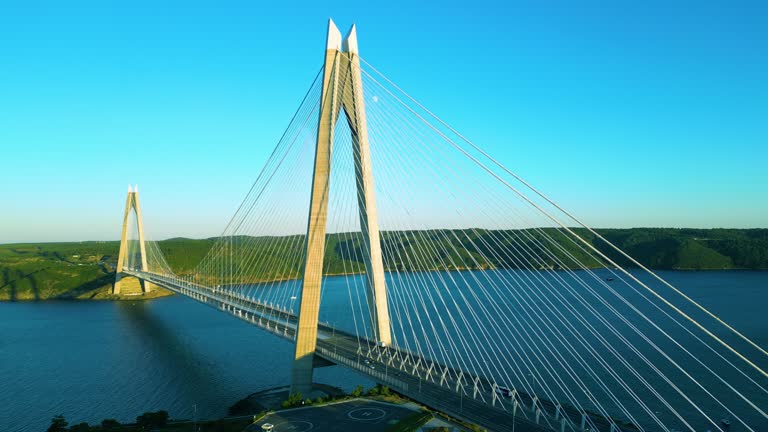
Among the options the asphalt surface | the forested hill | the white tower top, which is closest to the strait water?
the asphalt surface

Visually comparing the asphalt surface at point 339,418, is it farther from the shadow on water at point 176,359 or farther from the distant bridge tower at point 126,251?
the distant bridge tower at point 126,251

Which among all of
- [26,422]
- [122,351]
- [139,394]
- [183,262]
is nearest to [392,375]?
[139,394]

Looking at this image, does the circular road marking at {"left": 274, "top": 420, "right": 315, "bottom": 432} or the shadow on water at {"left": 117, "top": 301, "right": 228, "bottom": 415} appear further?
the shadow on water at {"left": 117, "top": 301, "right": 228, "bottom": 415}

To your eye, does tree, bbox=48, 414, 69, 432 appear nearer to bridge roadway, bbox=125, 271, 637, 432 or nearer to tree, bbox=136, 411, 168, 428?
tree, bbox=136, 411, 168, 428

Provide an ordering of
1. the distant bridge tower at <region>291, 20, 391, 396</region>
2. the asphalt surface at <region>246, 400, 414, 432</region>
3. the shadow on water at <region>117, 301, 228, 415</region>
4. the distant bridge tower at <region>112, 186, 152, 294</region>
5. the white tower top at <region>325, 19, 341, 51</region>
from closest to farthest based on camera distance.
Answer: the asphalt surface at <region>246, 400, 414, 432</region>
the distant bridge tower at <region>291, 20, 391, 396</region>
the white tower top at <region>325, 19, 341, 51</region>
the shadow on water at <region>117, 301, 228, 415</region>
the distant bridge tower at <region>112, 186, 152, 294</region>

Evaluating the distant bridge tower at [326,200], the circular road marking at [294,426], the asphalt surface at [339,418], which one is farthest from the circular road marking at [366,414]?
the distant bridge tower at [326,200]

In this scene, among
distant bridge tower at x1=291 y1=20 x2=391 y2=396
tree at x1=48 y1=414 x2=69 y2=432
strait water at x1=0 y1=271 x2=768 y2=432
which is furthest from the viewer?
strait water at x1=0 y1=271 x2=768 y2=432

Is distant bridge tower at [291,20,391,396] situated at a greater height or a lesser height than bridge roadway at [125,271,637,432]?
greater
